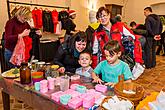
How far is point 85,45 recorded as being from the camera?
213 centimetres

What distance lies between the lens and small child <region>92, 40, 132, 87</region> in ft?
5.49

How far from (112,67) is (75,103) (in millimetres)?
644

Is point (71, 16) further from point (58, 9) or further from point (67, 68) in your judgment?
point (67, 68)

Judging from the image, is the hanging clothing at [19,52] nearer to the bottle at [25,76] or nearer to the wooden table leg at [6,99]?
the wooden table leg at [6,99]

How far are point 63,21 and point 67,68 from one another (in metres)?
3.49

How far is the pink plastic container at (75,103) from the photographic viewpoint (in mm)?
1234

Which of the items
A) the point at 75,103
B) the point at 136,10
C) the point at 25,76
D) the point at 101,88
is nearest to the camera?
the point at 75,103

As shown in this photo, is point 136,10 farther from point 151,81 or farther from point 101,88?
point 101,88

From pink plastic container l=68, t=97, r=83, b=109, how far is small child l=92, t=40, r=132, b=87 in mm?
433

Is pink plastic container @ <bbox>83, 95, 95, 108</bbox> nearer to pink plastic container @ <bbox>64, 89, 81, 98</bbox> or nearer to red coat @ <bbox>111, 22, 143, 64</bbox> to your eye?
pink plastic container @ <bbox>64, 89, 81, 98</bbox>

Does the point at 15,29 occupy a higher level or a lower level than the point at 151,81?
higher

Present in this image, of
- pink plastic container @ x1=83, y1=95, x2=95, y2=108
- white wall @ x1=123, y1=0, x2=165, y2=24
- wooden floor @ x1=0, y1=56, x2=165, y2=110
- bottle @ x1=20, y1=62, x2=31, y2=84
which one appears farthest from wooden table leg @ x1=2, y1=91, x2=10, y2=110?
white wall @ x1=123, y1=0, x2=165, y2=24

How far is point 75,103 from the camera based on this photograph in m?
1.24

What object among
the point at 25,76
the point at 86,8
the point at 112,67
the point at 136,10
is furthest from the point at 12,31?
the point at 136,10
